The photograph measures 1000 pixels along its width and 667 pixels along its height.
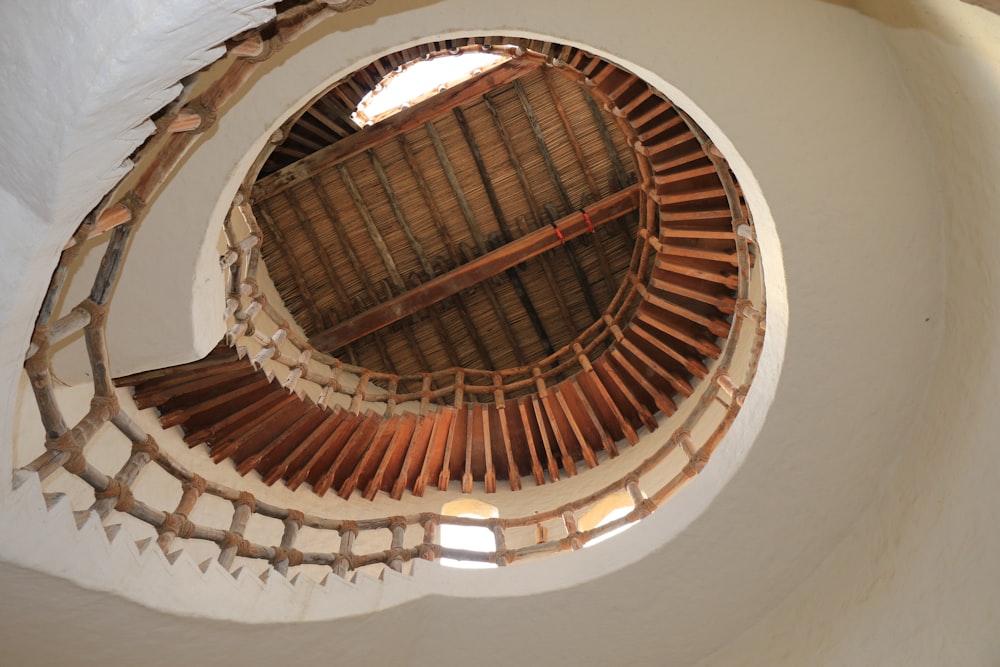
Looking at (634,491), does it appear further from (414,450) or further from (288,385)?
(288,385)

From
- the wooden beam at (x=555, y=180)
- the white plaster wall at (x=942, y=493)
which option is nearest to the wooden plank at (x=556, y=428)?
the wooden beam at (x=555, y=180)

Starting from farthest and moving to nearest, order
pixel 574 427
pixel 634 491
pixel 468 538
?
pixel 574 427
pixel 468 538
pixel 634 491

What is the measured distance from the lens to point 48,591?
4426mm

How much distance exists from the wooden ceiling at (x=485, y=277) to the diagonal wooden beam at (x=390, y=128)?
0.03m

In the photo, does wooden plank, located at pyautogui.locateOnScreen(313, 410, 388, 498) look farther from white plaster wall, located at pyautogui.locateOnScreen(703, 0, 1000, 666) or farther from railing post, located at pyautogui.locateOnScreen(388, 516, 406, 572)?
white plaster wall, located at pyautogui.locateOnScreen(703, 0, 1000, 666)

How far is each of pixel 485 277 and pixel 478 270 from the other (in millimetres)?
144

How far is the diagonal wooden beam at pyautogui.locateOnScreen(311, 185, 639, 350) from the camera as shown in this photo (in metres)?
10.5

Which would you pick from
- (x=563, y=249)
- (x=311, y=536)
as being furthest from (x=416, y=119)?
(x=311, y=536)

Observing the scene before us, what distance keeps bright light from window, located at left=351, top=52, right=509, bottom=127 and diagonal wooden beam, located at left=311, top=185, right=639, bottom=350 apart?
89.7 inches

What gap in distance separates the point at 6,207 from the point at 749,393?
5.21 meters

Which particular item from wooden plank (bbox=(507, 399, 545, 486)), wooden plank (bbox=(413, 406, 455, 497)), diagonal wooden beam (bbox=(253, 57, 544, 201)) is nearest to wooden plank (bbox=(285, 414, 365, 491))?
wooden plank (bbox=(413, 406, 455, 497))

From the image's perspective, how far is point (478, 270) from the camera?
35.1 ft

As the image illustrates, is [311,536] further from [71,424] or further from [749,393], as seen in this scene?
[749,393]

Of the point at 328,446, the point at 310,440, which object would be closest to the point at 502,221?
the point at 328,446
